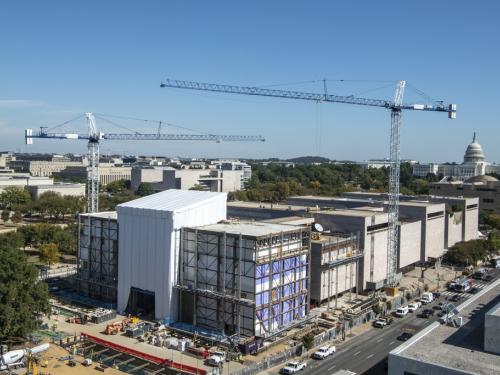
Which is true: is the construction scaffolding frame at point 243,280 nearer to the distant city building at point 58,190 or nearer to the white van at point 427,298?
the white van at point 427,298

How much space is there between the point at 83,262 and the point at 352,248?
23.3 meters

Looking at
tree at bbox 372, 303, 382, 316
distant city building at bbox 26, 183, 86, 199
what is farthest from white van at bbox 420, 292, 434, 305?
distant city building at bbox 26, 183, 86, 199

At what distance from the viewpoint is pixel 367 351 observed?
111 feet

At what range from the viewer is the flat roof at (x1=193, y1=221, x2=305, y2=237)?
119 ft

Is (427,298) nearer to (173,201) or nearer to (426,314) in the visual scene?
(426,314)

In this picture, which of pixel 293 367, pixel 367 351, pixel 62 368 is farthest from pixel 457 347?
pixel 62 368

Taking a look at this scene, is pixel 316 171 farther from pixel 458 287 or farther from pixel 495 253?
pixel 458 287

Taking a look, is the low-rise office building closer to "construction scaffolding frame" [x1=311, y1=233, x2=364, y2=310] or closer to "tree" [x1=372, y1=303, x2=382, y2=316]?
"construction scaffolding frame" [x1=311, y1=233, x2=364, y2=310]

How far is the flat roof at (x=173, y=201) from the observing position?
39.5 meters

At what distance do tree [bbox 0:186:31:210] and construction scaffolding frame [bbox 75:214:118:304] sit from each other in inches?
2416

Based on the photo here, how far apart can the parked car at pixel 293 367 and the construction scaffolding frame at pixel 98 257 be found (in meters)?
18.3

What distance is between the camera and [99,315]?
39031 mm

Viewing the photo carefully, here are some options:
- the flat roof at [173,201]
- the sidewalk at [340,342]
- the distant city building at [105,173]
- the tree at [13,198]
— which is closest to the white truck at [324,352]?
the sidewalk at [340,342]

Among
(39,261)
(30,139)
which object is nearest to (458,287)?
(39,261)
